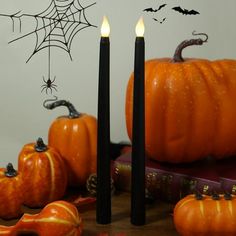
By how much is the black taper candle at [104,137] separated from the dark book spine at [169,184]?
11 cm

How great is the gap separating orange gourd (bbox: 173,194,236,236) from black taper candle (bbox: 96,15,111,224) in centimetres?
13

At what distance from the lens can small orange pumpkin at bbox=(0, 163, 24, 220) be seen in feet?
2.51

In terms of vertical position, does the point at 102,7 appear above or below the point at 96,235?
above

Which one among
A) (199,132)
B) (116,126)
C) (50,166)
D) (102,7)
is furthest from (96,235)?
(102,7)

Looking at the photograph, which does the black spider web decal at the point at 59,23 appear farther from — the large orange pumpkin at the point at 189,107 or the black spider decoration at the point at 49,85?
the large orange pumpkin at the point at 189,107

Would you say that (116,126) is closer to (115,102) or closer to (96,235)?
(115,102)

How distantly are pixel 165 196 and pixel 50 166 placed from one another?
0.21m

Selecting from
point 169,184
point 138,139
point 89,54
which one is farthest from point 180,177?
point 89,54

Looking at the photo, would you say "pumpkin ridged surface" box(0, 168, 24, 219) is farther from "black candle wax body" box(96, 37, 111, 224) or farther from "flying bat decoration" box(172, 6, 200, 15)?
"flying bat decoration" box(172, 6, 200, 15)

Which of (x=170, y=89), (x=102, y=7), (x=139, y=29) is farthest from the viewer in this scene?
(x=102, y=7)

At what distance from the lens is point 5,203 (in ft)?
2.52

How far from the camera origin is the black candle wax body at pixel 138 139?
A: 72 cm

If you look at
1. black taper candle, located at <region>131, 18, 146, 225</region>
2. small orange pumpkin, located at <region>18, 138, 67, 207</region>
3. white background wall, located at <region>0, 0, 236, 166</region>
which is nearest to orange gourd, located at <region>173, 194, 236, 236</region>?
black taper candle, located at <region>131, 18, 146, 225</region>

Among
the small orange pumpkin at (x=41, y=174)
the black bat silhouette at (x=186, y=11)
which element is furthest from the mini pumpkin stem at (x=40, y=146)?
the black bat silhouette at (x=186, y=11)
